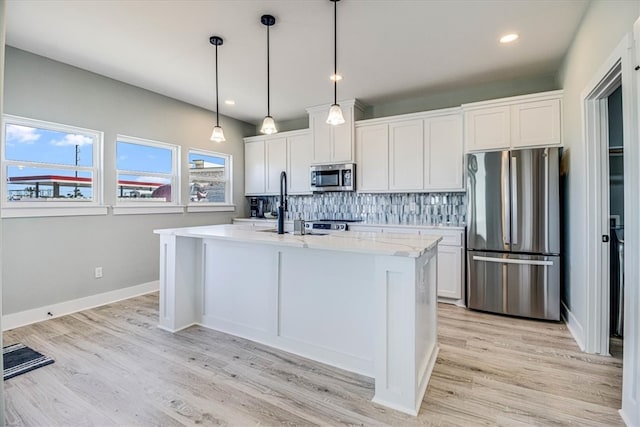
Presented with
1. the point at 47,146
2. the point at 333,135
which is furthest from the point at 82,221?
the point at 333,135

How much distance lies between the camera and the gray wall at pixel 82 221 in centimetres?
308

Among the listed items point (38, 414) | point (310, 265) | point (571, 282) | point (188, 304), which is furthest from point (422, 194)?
point (38, 414)

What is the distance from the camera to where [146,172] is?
14.0ft

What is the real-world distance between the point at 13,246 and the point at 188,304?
1795 millimetres

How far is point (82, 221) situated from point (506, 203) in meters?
4.67

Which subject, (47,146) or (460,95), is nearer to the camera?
(47,146)

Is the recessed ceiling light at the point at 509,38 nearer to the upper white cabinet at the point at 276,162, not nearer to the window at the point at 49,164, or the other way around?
the upper white cabinet at the point at 276,162

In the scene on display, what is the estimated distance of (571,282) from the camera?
301 centimetres

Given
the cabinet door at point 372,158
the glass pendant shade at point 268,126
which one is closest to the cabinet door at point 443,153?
the cabinet door at point 372,158

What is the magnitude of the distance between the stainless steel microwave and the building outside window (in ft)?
9.24

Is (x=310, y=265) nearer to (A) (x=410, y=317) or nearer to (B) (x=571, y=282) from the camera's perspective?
(A) (x=410, y=317)

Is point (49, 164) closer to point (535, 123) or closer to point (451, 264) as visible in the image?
point (451, 264)

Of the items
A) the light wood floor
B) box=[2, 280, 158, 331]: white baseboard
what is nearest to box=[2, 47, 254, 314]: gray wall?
box=[2, 280, 158, 331]: white baseboard

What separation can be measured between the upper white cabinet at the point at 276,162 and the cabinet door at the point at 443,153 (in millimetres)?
1835
